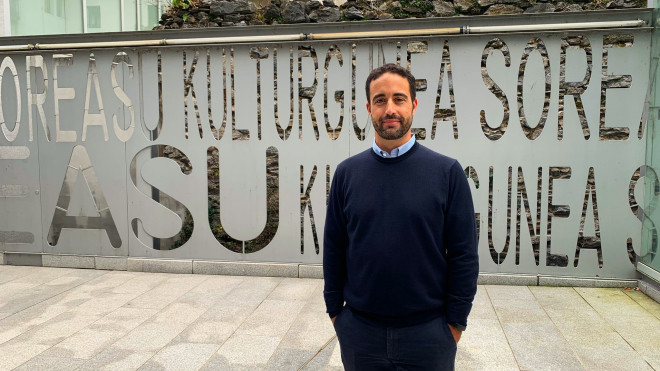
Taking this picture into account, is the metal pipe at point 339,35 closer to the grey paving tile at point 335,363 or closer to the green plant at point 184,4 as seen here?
the green plant at point 184,4

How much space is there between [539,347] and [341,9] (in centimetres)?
511

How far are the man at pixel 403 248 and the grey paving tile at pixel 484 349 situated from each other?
1.80 metres

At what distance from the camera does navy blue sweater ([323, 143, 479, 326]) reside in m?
1.98

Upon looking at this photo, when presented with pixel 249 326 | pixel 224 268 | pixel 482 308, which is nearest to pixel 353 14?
pixel 224 268

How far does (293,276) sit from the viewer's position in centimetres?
618

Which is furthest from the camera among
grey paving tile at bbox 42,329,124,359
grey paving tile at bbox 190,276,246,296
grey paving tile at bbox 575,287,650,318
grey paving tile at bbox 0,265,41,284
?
grey paving tile at bbox 0,265,41,284

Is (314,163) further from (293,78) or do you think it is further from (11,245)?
(11,245)

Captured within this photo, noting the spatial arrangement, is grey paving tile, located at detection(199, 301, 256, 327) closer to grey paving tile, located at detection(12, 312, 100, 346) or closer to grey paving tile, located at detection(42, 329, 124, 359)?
grey paving tile, located at detection(42, 329, 124, 359)

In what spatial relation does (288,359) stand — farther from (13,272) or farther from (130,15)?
(130,15)

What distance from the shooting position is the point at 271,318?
4.70 metres

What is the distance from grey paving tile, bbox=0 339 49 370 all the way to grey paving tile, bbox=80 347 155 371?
1.64 feet

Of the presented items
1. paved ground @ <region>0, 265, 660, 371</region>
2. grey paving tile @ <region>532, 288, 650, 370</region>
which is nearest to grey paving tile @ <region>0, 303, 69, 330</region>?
paved ground @ <region>0, 265, 660, 371</region>

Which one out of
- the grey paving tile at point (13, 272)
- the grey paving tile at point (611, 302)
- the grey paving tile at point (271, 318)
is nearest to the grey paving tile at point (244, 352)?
the grey paving tile at point (271, 318)

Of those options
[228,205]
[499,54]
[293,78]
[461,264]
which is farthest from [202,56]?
[461,264]
